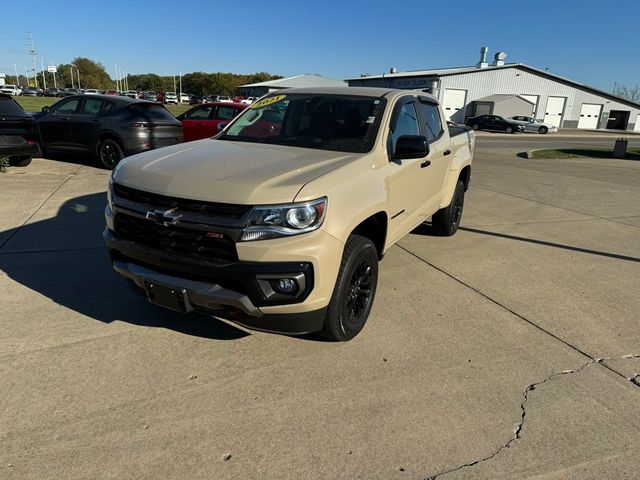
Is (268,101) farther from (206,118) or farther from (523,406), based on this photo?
(206,118)

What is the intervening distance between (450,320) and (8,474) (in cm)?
307

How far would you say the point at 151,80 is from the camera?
133 metres

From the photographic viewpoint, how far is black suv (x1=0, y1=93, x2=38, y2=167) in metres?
8.84

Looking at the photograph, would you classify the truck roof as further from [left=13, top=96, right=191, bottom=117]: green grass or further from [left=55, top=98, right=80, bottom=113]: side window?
[left=13, top=96, right=191, bottom=117]: green grass

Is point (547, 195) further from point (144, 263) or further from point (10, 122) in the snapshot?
point (10, 122)

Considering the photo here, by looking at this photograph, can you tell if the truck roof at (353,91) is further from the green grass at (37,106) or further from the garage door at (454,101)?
the garage door at (454,101)

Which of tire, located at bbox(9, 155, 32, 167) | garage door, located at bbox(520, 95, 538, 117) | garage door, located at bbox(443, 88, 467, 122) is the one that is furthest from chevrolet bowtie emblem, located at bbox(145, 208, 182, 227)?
garage door, located at bbox(520, 95, 538, 117)

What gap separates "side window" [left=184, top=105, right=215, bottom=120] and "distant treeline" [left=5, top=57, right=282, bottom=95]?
9942cm

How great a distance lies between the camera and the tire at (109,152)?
10.1 meters

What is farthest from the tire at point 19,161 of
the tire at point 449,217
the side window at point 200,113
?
the tire at point 449,217

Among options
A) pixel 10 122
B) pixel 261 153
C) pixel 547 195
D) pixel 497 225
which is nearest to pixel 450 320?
pixel 261 153

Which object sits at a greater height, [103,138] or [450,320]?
[103,138]

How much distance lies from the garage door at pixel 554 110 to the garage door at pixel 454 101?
11.6m

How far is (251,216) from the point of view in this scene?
2723 mm
